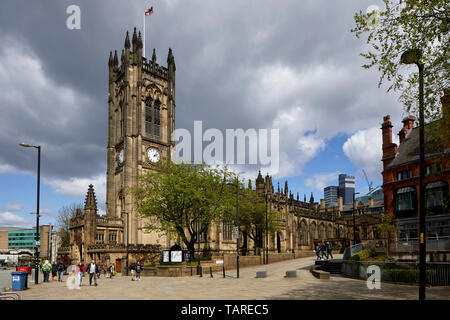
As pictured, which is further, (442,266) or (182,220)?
(182,220)

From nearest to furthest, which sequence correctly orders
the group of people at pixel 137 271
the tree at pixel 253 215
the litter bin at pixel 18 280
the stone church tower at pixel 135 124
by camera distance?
the litter bin at pixel 18 280 < the group of people at pixel 137 271 < the tree at pixel 253 215 < the stone church tower at pixel 135 124

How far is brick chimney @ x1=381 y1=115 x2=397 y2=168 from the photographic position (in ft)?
144

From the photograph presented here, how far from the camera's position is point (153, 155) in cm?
6638

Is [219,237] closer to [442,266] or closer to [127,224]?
[127,224]

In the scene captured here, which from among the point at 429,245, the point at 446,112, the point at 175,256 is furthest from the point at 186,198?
the point at 446,112

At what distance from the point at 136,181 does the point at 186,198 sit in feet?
79.7

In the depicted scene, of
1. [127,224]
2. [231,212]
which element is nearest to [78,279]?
[231,212]

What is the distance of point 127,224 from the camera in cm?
5400

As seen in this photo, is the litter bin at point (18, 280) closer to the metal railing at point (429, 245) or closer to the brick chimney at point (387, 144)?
the metal railing at point (429, 245)

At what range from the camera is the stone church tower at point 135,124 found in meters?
61.3

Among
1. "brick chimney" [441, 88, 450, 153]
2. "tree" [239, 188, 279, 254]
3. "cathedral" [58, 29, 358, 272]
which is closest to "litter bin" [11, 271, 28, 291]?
"brick chimney" [441, 88, 450, 153]

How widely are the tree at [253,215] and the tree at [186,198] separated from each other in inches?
396

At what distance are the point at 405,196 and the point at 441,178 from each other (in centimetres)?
512

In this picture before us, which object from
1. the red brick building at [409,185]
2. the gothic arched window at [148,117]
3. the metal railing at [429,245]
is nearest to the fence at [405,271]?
the metal railing at [429,245]
